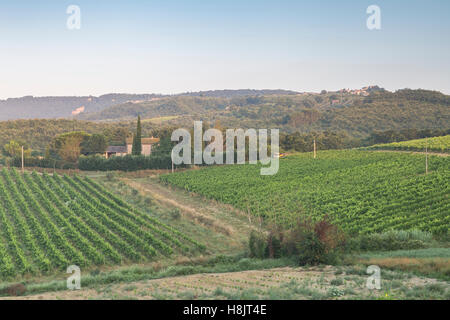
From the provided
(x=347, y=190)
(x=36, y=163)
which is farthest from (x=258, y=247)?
(x=36, y=163)

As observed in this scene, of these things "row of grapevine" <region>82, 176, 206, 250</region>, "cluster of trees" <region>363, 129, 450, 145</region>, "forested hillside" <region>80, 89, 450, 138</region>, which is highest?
"forested hillside" <region>80, 89, 450, 138</region>

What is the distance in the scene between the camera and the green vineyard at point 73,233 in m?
17.9

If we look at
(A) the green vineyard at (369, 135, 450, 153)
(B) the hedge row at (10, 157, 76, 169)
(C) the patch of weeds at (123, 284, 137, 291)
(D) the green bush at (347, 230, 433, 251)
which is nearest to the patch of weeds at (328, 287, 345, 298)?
(C) the patch of weeds at (123, 284, 137, 291)

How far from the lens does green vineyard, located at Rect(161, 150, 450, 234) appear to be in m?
22.3

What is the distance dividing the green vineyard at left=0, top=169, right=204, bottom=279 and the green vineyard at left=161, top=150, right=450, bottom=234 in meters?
6.77

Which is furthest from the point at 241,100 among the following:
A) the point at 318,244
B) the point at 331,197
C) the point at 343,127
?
the point at 318,244

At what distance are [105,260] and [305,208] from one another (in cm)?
1258

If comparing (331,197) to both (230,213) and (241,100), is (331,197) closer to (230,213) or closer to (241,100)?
(230,213)

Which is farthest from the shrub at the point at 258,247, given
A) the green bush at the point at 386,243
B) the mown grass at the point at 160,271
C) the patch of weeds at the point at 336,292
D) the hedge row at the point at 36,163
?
the hedge row at the point at 36,163

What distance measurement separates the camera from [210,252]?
20.2 meters

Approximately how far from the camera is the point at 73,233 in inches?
853

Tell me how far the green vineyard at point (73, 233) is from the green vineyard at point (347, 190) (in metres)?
6.77

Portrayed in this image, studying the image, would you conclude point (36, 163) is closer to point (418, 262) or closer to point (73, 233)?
point (73, 233)

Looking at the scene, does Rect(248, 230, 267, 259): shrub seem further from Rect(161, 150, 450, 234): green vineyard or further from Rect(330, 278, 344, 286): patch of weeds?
Rect(161, 150, 450, 234): green vineyard
